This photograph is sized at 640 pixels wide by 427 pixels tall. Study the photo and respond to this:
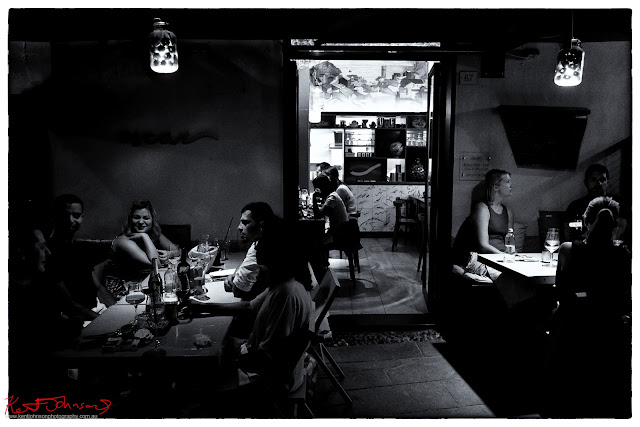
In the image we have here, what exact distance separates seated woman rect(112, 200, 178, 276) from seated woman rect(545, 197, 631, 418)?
3110mm

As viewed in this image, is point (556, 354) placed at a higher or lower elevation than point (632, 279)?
lower

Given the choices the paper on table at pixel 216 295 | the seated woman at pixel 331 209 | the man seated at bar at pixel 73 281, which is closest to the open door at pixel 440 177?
the seated woman at pixel 331 209

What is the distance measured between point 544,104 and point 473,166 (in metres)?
0.98

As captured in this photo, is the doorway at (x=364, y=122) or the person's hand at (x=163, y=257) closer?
the person's hand at (x=163, y=257)

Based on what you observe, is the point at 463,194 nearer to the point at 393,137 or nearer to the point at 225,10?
the point at 225,10

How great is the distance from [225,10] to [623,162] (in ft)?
13.9

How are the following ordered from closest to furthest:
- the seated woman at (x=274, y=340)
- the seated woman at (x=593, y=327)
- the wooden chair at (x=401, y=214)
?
the seated woman at (x=274, y=340) < the seated woman at (x=593, y=327) < the wooden chair at (x=401, y=214)

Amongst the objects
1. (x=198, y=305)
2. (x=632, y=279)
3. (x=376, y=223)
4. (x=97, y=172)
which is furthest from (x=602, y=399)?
(x=376, y=223)

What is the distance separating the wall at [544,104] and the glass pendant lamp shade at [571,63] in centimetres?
106

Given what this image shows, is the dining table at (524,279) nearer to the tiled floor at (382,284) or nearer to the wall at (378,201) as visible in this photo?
the tiled floor at (382,284)

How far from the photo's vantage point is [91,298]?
3.27 m

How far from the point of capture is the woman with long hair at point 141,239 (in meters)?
4.14

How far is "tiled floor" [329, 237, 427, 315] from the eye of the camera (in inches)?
207
